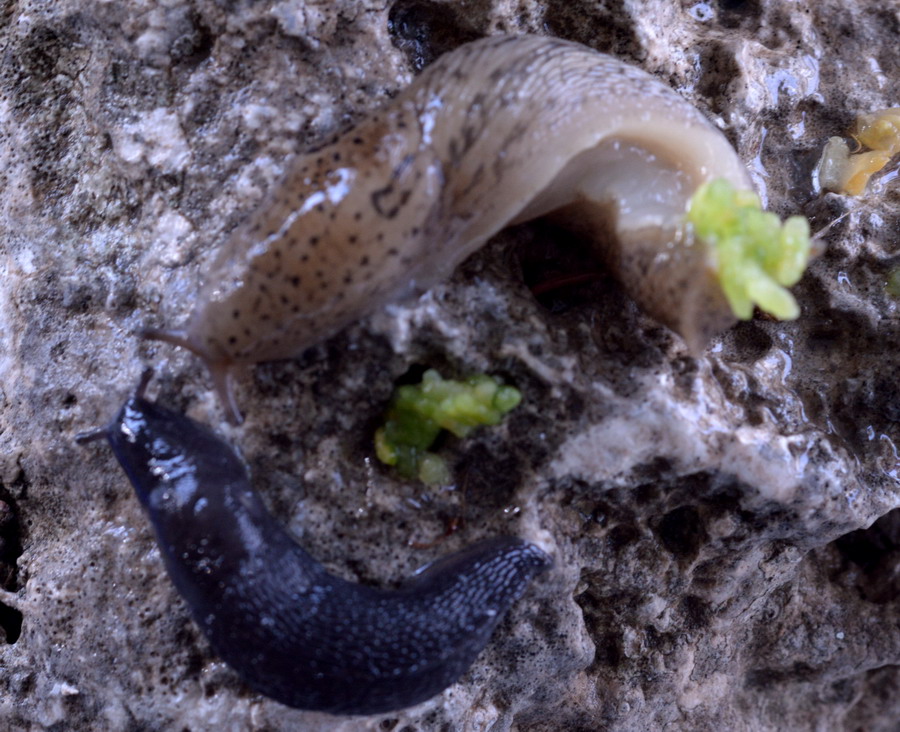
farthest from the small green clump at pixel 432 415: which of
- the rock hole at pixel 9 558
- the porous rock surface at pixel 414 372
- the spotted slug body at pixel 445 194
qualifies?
the rock hole at pixel 9 558

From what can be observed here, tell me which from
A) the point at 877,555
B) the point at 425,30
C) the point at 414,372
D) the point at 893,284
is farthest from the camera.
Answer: the point at 877,555

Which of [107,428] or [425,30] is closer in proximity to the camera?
[107,428]

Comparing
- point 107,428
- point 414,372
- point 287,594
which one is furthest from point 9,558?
point 414,372

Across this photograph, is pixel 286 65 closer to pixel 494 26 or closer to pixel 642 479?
pixel 494 26

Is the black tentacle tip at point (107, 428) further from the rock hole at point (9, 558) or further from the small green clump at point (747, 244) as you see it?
the small green clump at point (747, 244)

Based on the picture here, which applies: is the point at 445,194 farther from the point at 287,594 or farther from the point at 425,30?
the point at 287,594

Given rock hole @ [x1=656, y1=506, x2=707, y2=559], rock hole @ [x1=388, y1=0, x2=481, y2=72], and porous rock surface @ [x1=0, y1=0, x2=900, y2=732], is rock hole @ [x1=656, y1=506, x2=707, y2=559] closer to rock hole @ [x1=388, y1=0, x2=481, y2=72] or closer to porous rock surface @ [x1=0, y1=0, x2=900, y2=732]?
porous rock surface @ [x1=0, y1=0, x2=900, y2=732]
